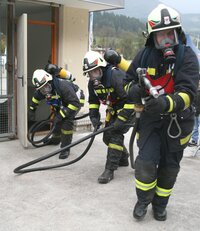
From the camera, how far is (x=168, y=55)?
2.90 metres

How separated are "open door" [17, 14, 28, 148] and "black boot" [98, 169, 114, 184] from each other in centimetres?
180

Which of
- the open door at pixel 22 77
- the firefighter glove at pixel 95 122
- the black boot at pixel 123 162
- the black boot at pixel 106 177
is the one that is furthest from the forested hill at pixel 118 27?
the black boot at pixel 106 177

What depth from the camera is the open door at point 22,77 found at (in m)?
5.34

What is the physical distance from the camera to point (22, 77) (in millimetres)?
5559

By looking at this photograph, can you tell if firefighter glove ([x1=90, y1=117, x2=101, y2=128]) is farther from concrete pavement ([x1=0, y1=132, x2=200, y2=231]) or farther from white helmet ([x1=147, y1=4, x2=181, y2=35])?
white helmet ([x1=147, y1=4, x2=181, y2=35])

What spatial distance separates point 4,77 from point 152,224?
4072 mm

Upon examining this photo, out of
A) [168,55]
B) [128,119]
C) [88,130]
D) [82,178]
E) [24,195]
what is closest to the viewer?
[168,55]

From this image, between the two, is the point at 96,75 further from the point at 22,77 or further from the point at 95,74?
the point at 22,77

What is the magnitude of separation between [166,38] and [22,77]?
3155 mm

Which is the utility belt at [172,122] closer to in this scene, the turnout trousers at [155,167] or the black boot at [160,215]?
the turnout trousers at [155,167]

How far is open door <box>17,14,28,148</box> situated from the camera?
534 cm

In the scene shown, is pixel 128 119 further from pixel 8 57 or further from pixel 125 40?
pixel 125 40

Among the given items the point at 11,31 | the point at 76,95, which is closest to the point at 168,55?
the point at 76,95

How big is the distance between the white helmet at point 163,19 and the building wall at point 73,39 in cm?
407
